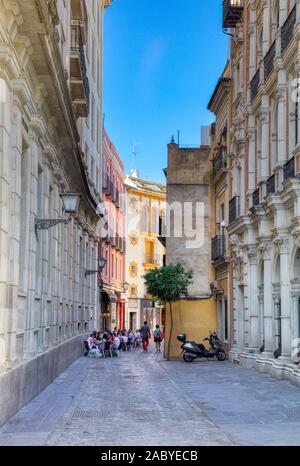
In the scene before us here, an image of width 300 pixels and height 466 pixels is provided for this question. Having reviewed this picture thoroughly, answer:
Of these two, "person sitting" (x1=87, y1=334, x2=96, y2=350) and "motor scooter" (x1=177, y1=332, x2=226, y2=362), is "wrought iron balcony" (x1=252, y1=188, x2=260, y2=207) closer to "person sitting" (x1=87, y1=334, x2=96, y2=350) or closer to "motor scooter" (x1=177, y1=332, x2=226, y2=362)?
"motor scooter" (x1=177, y1=332, x2=226, y2=362)

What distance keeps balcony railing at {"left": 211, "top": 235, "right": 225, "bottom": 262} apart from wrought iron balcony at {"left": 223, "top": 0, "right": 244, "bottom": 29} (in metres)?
8.02

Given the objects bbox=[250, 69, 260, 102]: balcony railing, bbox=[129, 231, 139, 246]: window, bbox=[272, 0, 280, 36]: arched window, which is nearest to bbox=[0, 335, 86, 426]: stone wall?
bbox=[250, 69, 260, 102]: balcony railing

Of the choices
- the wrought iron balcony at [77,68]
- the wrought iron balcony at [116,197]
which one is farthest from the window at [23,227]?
the wrought iron balcony at [116,197]

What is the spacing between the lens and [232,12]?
2631 centimetres

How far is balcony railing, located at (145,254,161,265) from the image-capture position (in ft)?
226

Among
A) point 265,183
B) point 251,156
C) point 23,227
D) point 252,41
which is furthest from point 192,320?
point 23,227

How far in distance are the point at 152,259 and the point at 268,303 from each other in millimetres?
47936

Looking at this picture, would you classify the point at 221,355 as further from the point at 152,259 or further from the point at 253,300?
the point at 152,259

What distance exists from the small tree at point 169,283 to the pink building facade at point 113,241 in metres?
16.6

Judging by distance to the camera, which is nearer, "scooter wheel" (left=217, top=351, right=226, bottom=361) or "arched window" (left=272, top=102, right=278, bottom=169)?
"arched window" (left=272, top=102, right=278, bottom=169)

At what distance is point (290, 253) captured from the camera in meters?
19.1

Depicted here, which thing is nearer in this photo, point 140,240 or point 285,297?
point 285,297

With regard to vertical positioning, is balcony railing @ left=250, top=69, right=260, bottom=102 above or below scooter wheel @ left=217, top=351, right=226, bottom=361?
above

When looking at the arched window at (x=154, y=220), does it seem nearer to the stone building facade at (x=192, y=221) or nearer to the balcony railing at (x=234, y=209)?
the stone building facade at (x=192, y=221)
